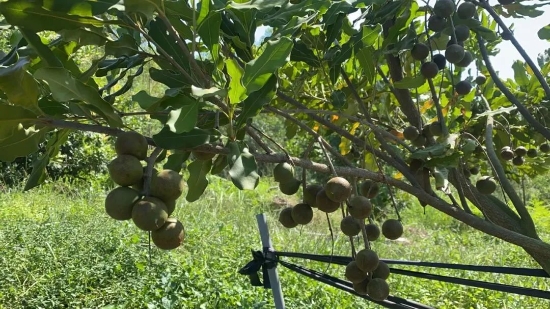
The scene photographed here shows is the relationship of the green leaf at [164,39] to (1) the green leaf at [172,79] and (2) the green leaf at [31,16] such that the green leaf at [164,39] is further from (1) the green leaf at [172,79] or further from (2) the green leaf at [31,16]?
(2) the green leaf at [31,16]

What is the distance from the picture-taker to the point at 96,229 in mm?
4344

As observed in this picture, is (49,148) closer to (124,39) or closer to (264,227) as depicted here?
(124,39)

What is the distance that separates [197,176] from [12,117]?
0.32 m

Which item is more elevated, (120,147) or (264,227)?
(264,227)

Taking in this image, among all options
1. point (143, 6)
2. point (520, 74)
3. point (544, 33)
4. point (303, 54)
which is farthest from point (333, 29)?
point (520, 74)

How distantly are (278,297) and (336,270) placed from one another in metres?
2.44

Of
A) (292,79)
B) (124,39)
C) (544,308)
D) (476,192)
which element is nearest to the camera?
(124,39)

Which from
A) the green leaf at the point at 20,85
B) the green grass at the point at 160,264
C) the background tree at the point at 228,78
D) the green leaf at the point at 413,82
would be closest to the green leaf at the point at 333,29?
the background tree at the point at 228,78

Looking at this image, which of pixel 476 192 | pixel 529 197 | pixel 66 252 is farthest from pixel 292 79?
pixel 529 197

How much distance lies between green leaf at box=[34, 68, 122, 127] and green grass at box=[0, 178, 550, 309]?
241 centimetres

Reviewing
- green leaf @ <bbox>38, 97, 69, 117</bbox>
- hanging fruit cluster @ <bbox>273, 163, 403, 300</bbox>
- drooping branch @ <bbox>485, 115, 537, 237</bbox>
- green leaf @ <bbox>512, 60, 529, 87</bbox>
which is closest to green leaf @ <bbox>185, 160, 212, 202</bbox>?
hanging fruit cluster @ <bbox>273, 163, 403, 300</bbox>

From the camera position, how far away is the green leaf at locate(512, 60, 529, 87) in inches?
69.6

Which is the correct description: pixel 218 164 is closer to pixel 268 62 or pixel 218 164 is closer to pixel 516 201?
pixel 268 62

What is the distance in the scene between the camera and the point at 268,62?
2.45 feet
